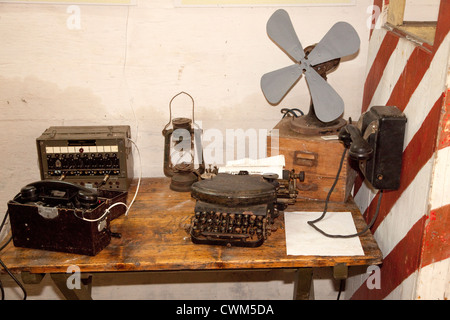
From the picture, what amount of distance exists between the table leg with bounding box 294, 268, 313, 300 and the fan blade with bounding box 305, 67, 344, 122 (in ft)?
2.03

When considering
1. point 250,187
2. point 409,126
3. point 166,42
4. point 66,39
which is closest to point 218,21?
point 166,42

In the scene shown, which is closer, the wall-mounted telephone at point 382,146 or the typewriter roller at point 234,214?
the wall-mounted telephone at point 382,146

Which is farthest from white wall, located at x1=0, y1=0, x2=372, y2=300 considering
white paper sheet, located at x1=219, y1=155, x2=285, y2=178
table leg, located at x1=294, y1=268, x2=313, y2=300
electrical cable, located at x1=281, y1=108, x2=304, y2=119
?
table leg, located at x1=294, y1=268, x2=313, y2=300

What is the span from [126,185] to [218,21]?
0.82 meters

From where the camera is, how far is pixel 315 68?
1.84m

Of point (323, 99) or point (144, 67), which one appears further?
point (144, 67)

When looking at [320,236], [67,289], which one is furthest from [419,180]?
[67,289]

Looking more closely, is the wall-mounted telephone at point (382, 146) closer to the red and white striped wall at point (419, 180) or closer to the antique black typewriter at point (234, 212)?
the red and white striped wall at point (419, 180)

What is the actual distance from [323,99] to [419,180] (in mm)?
615

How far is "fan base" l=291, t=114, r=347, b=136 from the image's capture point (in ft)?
6.09

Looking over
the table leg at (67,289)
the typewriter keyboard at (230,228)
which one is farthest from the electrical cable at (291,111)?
the table leg at (67,289)

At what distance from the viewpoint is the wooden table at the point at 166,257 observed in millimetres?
1489

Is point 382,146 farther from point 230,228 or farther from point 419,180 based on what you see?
point 230,228

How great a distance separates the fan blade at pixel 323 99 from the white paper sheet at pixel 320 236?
0.41 m
